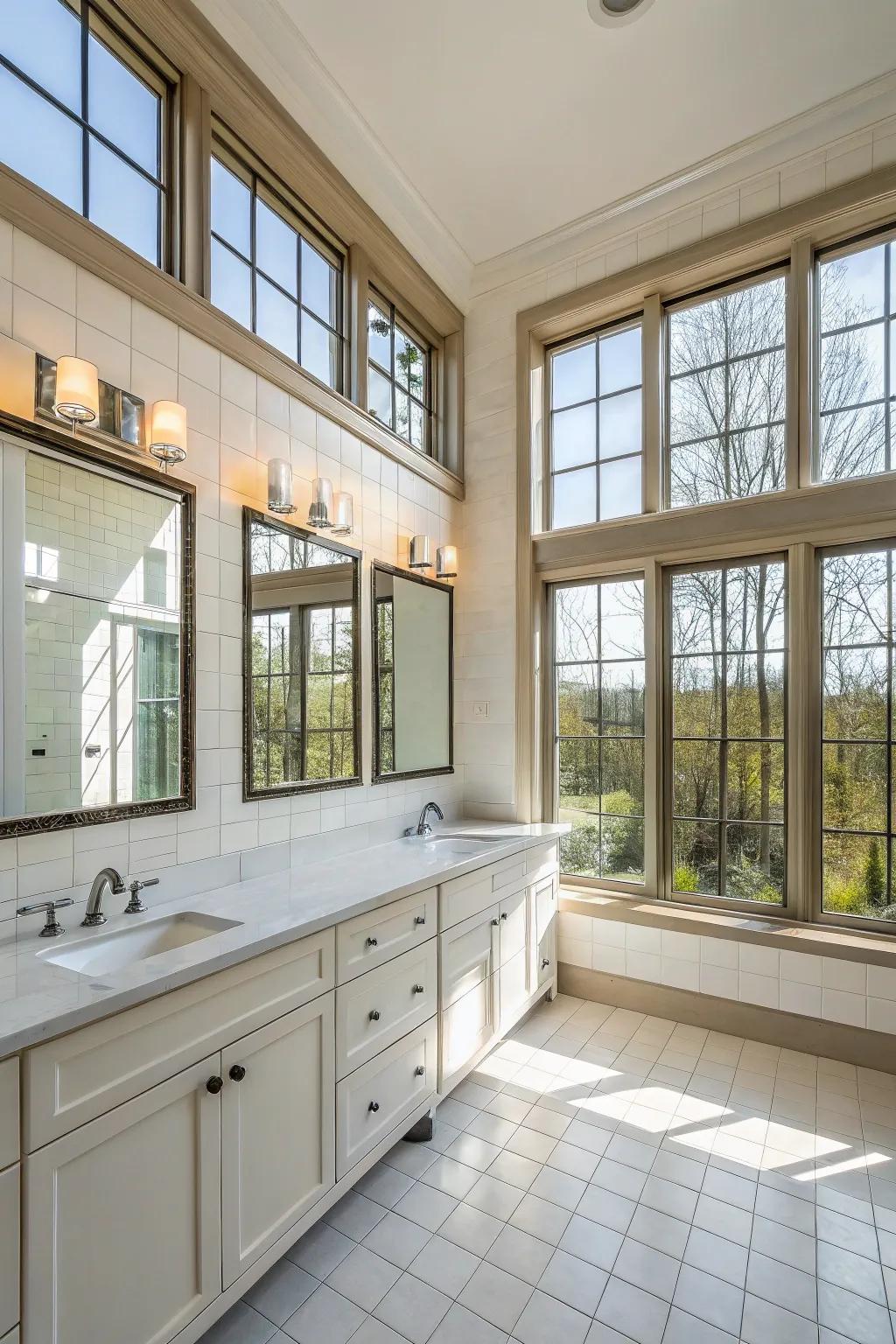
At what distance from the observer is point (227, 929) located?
5.37ft

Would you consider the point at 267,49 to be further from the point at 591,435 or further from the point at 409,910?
the point at 409,910

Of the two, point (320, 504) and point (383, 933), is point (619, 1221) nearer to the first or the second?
point (383, 933)

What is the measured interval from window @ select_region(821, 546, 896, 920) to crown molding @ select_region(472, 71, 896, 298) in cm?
168

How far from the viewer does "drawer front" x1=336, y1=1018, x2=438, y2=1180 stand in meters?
1.75

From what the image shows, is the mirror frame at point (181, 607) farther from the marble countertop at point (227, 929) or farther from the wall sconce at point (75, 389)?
the marble countertop at point (227, 929)

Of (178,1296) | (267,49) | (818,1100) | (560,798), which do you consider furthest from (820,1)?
(178,1296)

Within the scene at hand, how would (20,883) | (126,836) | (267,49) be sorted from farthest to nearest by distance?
(267,49) < (126,836) < (20,883)

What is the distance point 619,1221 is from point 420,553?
2.48 meters

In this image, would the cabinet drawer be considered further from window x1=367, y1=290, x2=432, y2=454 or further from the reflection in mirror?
window x1=367, y1=290, x2=432, y2=454

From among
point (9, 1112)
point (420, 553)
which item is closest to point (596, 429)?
point (420, 553)

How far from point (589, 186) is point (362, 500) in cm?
177

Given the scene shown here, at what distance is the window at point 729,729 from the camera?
283 cm

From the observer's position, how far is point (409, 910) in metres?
2.04

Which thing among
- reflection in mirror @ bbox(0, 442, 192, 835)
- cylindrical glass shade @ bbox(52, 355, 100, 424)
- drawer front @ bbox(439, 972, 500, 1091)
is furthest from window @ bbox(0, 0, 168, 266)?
drawer front @ bbox(439, 972, 500, 1091)
